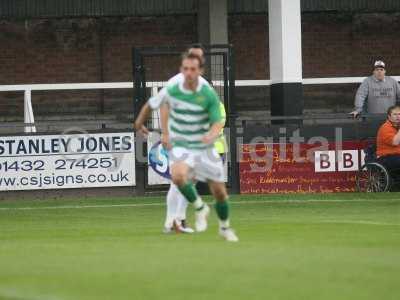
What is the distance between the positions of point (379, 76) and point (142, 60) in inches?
178

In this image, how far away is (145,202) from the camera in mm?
22125

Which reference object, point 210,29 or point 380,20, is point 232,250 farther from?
point 380,20

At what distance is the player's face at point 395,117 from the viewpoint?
899 inches

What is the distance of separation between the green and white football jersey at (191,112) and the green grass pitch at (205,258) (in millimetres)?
1088

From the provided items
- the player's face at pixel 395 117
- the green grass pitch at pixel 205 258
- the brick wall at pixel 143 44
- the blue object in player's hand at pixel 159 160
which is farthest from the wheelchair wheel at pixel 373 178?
the brick wall at pixel 143 44

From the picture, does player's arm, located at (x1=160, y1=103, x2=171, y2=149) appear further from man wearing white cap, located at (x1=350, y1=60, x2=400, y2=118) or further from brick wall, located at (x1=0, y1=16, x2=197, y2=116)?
brick wall, located at (x1=0, y1=16, x2=197, y2=116)

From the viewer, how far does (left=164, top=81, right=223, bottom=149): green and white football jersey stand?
1363cm

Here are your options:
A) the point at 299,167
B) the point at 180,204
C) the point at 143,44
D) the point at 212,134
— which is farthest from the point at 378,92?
the point at 212,134

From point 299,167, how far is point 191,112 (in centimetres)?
1024

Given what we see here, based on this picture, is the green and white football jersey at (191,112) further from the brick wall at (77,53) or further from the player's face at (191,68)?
the brick wall at (77,53)

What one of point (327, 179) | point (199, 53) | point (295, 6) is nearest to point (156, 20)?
point (295, 6)

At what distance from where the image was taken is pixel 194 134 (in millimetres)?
13750

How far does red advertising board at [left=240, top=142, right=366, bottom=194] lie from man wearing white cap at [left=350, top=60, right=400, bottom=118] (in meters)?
0.90

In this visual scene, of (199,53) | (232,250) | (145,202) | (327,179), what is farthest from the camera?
(327,179)
